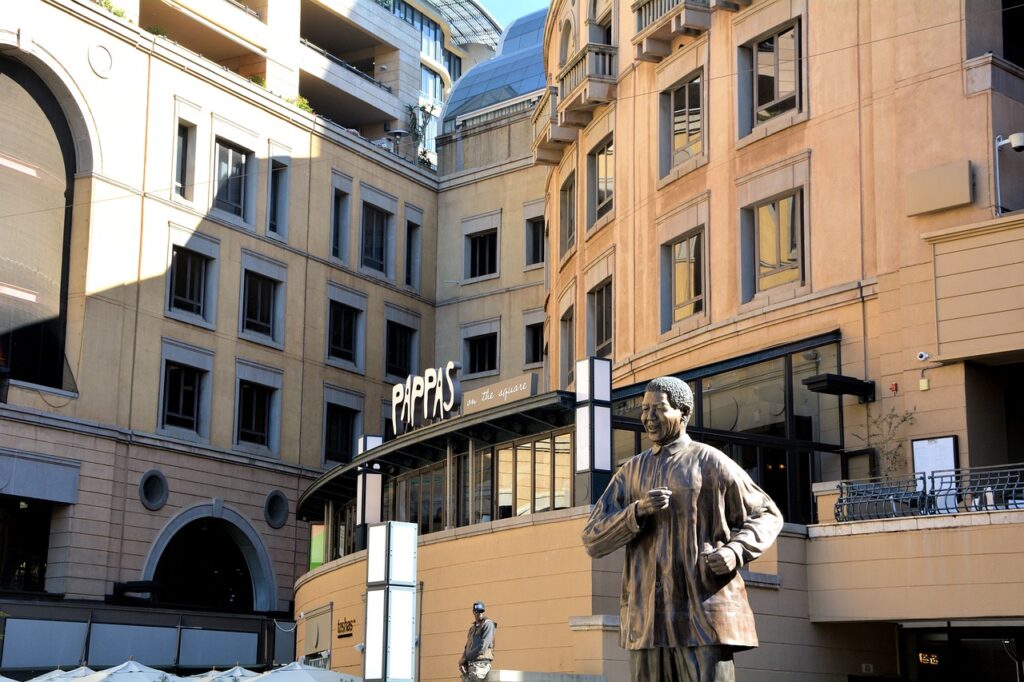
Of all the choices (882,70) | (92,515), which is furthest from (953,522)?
(92,515)

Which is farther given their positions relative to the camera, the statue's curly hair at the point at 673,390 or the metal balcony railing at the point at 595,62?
the metal balcony railing at the point at 595,62

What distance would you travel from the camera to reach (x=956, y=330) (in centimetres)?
2675

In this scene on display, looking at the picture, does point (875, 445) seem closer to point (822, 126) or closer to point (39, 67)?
point (822, 126)

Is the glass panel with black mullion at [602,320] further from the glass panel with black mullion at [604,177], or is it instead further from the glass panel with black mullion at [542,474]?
the glass panel with black mullion at [542,474]

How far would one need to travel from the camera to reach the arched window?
45.2 m

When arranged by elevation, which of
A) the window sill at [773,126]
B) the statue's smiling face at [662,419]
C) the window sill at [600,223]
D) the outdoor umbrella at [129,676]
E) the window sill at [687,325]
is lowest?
the outdoor umbrella at [129,676]

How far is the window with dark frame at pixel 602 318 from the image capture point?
125ft

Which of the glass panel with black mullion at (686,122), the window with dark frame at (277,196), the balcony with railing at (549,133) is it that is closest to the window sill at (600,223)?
the glass panel with black mullion at (686,122)

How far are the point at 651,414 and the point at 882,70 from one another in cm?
2244

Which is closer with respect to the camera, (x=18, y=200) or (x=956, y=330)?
(x=956, y=330)

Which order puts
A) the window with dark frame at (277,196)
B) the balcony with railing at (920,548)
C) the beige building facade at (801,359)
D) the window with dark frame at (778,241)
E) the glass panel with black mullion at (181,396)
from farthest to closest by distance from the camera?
Result: the window with dark frame at (277,196) → the glass panel with black mullion at (181,396) → the window with dark frame at (778,241) → the beige building facade at (801,359) → the balcony with railing at (920,548)

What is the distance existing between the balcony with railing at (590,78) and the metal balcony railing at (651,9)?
6.16 feet

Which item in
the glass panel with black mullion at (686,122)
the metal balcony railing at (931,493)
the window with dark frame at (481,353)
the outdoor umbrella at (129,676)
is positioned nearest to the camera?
the metal balcony railing at (931,493)

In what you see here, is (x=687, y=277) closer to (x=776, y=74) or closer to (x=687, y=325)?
(x=687, y=325)
